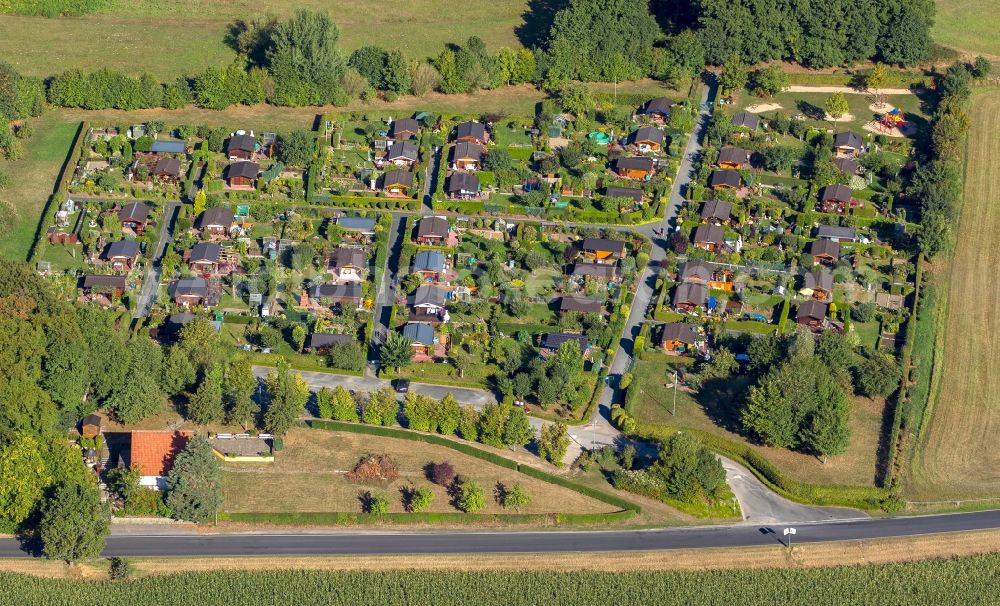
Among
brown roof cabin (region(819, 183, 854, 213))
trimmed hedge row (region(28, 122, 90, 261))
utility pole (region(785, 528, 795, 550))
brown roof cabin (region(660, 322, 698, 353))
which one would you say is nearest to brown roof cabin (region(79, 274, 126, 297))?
trimmed hedge row (region(28, 122, 90, 261))

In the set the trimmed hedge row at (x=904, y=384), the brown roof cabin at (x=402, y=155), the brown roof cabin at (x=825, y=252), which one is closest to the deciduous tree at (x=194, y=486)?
the brown roof cabin at (x=402, y=155)

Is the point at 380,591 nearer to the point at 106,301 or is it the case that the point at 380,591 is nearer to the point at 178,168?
the point at 106,301

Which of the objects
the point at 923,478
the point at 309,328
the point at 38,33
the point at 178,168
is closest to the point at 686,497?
the point at 923,478

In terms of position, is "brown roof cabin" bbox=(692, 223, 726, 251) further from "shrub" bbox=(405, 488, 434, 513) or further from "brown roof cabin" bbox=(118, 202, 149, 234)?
"brown roof cabin" bbox=(118, 202, 149, 234)

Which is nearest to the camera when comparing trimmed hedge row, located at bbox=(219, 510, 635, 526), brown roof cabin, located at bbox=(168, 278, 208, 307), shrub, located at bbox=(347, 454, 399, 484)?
trimmed hedge row, located at bbox=(219, 510, 635, 526)

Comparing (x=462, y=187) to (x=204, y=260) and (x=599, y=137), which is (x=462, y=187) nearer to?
(x=599, y=137)

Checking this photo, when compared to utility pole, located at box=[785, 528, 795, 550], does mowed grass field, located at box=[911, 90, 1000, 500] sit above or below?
above

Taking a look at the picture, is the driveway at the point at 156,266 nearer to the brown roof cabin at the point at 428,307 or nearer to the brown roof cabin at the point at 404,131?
the brown roof cabin at the point at 428,307
